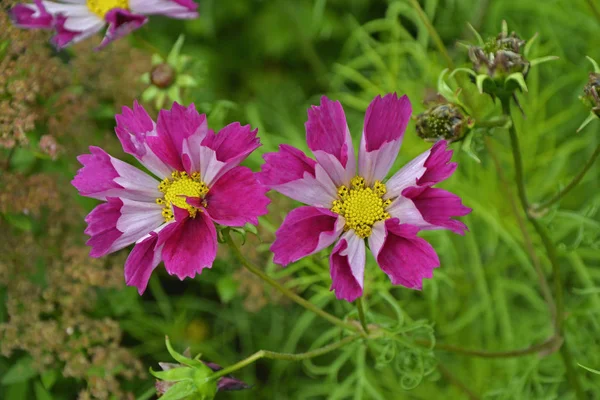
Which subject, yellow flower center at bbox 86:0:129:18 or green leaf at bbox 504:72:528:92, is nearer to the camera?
green leaf at bbox 504:72:528:92

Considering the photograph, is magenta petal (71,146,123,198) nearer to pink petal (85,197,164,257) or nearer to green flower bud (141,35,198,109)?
pink petal (85,197,164,257)

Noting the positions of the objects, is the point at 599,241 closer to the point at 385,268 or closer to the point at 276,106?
the point at 385,268

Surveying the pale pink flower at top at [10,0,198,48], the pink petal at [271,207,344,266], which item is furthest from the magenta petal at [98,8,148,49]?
the pink petal at [271,207,344,266]

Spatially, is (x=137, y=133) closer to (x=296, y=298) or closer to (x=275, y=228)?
(x=296, y=298)

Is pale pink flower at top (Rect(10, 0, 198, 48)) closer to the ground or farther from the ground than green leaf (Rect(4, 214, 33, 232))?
farther from the ground

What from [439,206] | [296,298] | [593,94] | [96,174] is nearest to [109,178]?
[96,174]
